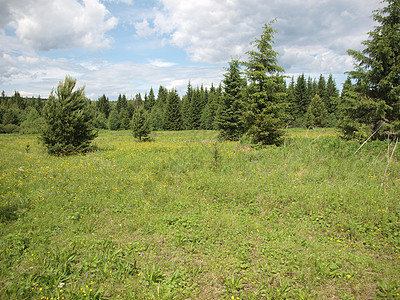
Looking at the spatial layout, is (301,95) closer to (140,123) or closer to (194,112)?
(194,112)

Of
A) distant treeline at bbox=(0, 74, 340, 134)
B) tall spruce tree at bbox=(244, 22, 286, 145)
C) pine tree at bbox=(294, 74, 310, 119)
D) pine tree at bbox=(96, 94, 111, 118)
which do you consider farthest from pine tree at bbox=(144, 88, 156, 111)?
tall spruce tree at bbox=(244, 22, 286, 145)

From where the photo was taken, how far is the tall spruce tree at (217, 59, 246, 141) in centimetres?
2047

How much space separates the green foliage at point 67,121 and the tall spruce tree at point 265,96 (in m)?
10.5

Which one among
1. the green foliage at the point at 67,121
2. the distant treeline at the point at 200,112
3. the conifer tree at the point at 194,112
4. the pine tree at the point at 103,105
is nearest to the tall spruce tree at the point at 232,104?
the green foliage at the point at 67,121

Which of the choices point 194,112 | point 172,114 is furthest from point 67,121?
point 194,112

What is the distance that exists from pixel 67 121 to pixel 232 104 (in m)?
13.8

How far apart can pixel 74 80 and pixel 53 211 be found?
11.3 m

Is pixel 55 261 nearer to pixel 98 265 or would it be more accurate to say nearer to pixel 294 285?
pixel 98 265

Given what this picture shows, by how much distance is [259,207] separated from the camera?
223 inches

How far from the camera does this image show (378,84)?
11.1m

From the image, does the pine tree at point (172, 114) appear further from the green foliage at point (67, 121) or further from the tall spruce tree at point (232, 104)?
the green foliage at point (67, 121)

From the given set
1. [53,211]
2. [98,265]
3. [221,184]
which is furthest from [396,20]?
[53,211]

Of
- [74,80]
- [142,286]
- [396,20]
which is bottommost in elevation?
[142,286]

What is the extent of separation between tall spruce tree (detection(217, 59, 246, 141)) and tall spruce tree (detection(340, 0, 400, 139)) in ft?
31.8
